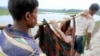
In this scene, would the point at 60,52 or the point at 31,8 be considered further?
the point at 60,52

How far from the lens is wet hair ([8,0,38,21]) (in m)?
1.03

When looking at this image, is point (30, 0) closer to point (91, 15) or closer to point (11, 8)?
point (11, 8)

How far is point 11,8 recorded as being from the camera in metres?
1.04

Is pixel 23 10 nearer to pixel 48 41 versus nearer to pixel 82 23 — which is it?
pixel 48 41

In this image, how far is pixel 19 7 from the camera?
1035mm

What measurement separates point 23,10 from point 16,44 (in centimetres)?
14

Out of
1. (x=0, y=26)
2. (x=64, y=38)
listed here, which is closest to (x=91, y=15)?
(x=64, y=38)

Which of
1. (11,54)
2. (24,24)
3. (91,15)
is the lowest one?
(91,15)

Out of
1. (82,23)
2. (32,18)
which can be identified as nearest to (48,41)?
(32,18)

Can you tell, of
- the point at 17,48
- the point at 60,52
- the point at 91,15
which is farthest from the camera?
the point at 91,15

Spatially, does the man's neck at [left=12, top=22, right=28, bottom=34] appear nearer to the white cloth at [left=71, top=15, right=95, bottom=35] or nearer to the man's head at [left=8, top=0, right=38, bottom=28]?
the man's head at [left=8, top=0, right=38, bottom=28]

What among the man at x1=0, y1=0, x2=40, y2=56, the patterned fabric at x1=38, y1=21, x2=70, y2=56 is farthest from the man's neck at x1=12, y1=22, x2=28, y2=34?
the patterned fabric at x1=38, y1=21, x2=70, y2=56

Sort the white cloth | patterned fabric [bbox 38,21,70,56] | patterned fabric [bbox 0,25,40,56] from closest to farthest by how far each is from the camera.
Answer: patterned fabric [bbox 0,25,40,56], patterned fabric [bbox 38,21,70,56], the white cloth

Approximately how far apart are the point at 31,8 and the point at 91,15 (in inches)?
116
